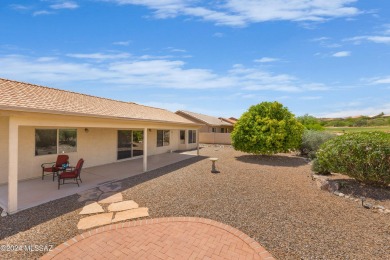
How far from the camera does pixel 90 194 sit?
24.6ft

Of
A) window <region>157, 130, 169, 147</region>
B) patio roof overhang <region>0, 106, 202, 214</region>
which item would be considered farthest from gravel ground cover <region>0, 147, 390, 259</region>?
window <region>157, 130, 169, 147</region>

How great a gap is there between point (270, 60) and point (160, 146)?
11.8m

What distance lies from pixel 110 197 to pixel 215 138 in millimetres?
24591

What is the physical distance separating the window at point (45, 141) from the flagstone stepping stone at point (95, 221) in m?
6.24

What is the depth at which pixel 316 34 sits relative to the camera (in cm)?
987

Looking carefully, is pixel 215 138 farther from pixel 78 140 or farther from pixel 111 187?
pixel 111 187

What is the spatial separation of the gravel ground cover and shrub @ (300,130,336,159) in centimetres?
833

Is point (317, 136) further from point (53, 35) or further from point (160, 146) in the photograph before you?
point (53, 35)

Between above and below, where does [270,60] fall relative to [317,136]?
above

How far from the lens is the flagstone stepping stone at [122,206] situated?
6.21 metres

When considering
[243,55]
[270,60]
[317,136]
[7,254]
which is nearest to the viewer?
[7,254]

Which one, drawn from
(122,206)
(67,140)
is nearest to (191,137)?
(67,140)

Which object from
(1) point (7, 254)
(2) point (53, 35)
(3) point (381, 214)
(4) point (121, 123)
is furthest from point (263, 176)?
(2) point (53, 35)

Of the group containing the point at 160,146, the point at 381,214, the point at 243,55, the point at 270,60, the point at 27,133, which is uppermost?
the point at 243,55
